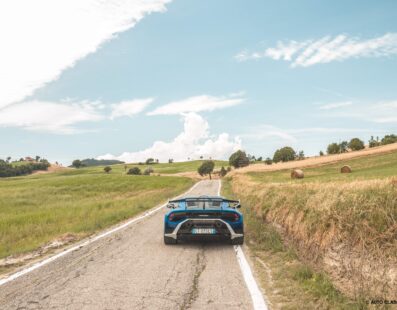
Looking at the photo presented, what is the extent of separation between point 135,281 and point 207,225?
3352 mm

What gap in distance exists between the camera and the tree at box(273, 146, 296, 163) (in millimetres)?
105438

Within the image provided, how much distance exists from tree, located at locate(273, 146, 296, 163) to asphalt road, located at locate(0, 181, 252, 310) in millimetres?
98807

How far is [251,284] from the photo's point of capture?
617cm

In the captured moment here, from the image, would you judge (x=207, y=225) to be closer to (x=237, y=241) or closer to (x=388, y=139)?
(x=237, y=241)

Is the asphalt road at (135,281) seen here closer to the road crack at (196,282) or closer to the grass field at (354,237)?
the road crack at (196,282)

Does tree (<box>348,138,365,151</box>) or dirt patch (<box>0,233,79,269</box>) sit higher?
tree (<box>348,138,365,151</box>)

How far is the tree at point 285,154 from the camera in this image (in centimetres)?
10544

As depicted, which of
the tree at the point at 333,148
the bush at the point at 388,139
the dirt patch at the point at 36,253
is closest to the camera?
the dirt patch at the point at 36,253

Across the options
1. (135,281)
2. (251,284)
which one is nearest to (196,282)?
(251,284)

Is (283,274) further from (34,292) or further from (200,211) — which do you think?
(34,292)

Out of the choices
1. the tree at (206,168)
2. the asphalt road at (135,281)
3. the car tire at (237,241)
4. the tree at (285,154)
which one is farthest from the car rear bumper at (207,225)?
the tree at (206,168)

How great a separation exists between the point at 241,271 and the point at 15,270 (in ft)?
13.8

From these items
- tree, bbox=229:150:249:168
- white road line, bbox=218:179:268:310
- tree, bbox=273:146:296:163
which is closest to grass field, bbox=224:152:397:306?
white road line, bbox=218:179:268:310

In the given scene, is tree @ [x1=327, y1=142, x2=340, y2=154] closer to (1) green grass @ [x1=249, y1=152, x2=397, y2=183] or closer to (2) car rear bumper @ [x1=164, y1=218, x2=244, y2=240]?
(1) green grass @ [x1=249, y1=152, x2=397, y2=183]
